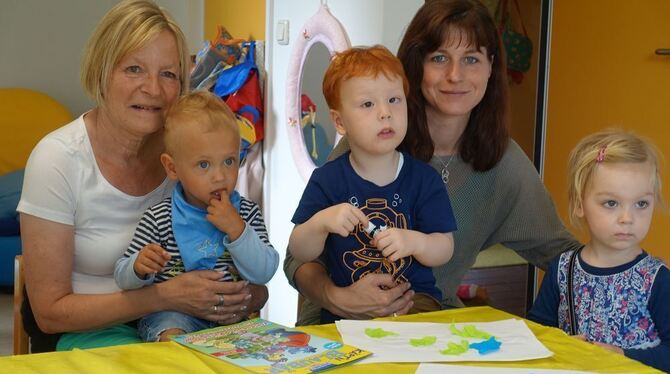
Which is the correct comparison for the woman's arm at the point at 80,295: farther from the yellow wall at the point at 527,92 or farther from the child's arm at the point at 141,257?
the yellow wall at the point at 527,92

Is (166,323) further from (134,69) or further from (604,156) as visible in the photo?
(604,156)

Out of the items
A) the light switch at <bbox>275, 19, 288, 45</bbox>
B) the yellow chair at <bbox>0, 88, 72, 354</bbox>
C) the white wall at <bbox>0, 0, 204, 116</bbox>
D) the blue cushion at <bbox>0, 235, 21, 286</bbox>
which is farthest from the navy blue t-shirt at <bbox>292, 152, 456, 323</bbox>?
the white wall at <bbox>0, 0, 204, 116</bbox>

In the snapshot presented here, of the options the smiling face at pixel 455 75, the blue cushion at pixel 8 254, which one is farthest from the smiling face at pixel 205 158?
the blue cushion at pixel 8 254

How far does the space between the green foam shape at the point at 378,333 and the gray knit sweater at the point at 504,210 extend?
2.32 feet

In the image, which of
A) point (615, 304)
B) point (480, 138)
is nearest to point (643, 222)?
point (615, 304)

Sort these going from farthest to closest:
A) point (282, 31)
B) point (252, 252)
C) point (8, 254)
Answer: point (8, 254) < point (282, 31) < point (252, 252)

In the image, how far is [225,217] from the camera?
1.63 m

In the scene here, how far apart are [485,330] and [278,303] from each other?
9.75ft

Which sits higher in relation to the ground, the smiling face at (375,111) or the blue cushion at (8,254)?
the smiling face at (375,111)

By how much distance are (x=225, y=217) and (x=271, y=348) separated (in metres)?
0.41

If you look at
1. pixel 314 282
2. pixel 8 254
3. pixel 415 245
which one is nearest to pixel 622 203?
pixel 415 245

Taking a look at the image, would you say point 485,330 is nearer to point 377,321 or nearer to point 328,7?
point 377,321

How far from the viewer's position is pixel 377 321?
147 cm

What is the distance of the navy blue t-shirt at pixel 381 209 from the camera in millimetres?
1727
